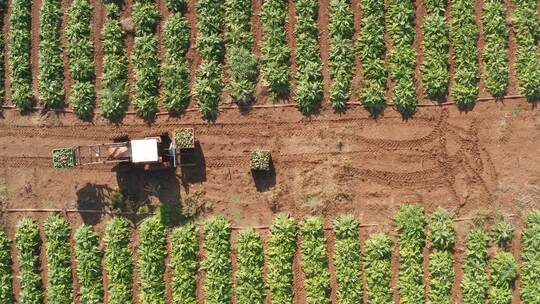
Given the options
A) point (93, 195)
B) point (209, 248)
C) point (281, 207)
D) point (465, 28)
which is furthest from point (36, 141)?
point (465, 28)

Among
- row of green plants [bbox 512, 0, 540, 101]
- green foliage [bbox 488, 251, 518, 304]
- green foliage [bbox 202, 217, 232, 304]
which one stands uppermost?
row of green plants [bbox 512, 0, 540, 101]

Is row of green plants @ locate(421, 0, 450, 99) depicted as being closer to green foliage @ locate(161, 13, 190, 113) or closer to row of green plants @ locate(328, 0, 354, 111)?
row of green plants @ locate(328, 0, 354, 111)

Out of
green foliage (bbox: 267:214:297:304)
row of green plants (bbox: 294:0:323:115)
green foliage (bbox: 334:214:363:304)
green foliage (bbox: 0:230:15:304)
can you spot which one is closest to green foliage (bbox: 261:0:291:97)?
row of green plants (bbox: 294:0:323:115)

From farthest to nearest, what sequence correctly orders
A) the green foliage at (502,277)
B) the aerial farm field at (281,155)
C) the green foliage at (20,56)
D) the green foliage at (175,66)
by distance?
the green foliage at (20,56) < the green foliage at (175,66) < the aerial farm field at (281,155) < the green foliage at (502,277)

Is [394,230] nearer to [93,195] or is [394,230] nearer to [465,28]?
[465,28]

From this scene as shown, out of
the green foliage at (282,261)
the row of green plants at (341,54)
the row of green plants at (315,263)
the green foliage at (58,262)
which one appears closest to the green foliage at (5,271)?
the green foliage at (58,262)

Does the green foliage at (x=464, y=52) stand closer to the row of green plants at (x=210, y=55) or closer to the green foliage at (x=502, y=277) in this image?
the green foliage at (x=502, y=277)

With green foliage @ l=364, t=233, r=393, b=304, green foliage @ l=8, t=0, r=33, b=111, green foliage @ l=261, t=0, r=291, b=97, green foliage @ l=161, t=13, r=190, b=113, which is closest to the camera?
green foliage @ l=364, t=233, r=393, b=304
